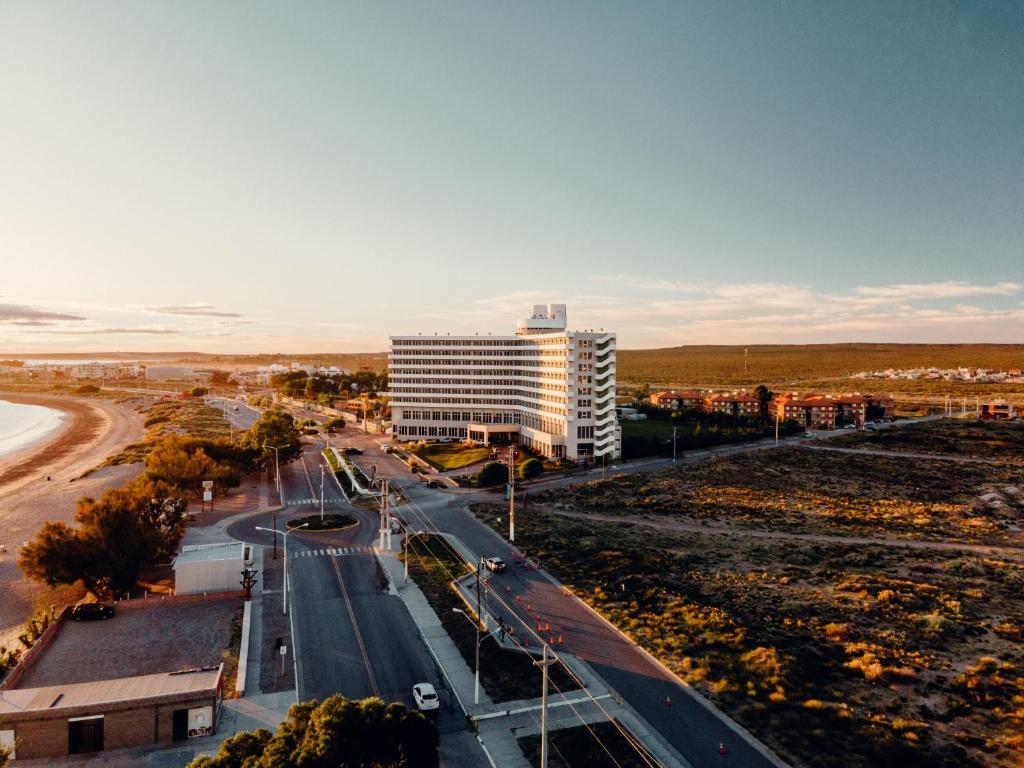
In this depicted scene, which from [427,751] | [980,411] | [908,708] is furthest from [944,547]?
[980,411]

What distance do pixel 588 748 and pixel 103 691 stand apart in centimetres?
2400

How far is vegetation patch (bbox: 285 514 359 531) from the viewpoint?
218 ft

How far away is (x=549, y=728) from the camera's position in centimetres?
3041

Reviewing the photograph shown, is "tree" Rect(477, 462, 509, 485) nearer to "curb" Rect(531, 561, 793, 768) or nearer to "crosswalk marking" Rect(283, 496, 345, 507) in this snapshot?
"crosswalk marking" Rect(283, 496, 345, 507)

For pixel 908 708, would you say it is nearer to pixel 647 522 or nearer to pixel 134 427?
pixel 647 522

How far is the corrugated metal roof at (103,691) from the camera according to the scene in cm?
2941

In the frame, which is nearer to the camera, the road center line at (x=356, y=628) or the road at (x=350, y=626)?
the road at (x=350, y=626)

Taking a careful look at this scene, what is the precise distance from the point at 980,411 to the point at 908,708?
152658mm

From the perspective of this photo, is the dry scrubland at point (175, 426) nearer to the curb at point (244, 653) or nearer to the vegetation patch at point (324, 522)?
the vegetation patch at point (324, 522)

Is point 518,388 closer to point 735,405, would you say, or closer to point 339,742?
point 735,405

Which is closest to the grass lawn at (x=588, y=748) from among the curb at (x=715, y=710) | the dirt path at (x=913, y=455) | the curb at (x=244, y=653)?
the curb at (x=715, y=710)

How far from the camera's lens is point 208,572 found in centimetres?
4788

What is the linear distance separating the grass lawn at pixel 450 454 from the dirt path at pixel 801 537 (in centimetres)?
3427

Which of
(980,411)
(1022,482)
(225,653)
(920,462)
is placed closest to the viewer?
(225,653)
